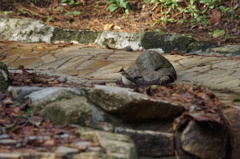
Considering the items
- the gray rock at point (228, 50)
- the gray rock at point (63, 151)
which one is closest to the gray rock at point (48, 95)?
the gray rock at point (63, 151)

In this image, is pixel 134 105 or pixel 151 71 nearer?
pixel 134 105

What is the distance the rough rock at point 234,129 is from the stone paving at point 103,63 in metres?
0.72

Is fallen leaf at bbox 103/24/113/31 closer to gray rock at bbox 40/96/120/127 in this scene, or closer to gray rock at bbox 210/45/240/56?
gray rock at bbox 210/45/240/56

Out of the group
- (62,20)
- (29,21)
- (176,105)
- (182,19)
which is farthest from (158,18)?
(176,105)

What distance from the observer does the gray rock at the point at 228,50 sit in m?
6.57

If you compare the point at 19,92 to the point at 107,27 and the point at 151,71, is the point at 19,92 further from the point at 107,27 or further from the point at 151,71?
the point at 107,27

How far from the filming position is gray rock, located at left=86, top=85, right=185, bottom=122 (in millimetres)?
3395

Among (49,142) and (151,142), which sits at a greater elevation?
(49,142)

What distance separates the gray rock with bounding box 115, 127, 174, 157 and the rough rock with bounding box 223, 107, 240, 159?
0.52 metres

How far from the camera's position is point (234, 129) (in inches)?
143

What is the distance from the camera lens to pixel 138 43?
286 inches

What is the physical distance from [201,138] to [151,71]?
74.8 inches

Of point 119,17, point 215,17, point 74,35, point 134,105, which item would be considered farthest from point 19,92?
point 119,17

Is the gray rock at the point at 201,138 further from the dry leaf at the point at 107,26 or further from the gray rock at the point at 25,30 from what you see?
the dry leaf at the point at 107,26
